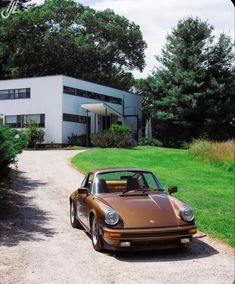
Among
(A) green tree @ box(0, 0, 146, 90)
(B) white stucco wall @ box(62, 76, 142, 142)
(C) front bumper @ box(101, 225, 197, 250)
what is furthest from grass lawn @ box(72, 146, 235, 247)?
(B) white stucco wall @ box(62, 76, 142, 142)

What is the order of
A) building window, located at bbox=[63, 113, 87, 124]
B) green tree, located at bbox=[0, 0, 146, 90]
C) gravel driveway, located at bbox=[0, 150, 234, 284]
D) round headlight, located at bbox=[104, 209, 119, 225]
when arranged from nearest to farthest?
green tree, located at bbox=[0, 0, 146, 90]
gravel driveway, located at bbox=[0, 150, 234, 284]
round headlight, located at bbox=[104, 209, 119, 225]
building window, located at bbox=[63, 113, 87, 124]

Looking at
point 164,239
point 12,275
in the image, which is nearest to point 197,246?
point 164,239

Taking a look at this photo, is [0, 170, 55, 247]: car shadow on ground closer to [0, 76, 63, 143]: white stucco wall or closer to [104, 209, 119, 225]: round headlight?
[104, 209, 119, 225]: round headlight

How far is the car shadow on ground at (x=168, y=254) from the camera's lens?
8.22m

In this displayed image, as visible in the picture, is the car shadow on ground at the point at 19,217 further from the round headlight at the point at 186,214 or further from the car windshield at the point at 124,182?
the round headlight at the point at 186,214

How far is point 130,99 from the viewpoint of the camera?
51469 millimetres

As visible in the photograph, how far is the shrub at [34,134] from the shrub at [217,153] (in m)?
15.2

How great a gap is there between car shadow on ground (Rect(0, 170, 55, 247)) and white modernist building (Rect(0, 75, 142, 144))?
2346 centimetres

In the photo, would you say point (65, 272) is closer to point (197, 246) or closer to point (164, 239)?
point (164, 239)

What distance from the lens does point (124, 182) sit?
401 inches

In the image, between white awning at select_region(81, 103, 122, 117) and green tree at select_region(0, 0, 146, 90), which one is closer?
green tree at select_region(0, 0, 146, 90)

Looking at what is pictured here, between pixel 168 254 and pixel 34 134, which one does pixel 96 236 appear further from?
pixel 34 134

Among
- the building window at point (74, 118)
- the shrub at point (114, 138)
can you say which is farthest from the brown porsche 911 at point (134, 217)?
the building window at point (74, 118)

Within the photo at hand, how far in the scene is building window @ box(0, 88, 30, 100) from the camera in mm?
42469
